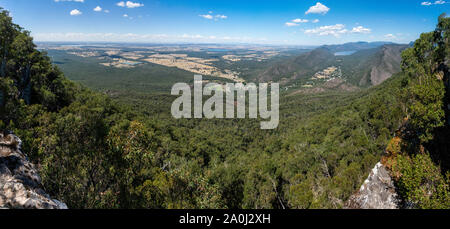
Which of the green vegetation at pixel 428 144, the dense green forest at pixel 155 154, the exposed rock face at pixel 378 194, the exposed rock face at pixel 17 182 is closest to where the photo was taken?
the exposed rock face at pixel 17 182

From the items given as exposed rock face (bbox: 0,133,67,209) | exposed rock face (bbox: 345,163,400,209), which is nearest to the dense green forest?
exposed rock face (bbox: 345,163,400,209)

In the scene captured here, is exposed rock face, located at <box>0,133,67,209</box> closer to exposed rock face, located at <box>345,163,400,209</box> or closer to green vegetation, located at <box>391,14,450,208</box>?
green vegetation, located at <box>391,14,450,208</box>

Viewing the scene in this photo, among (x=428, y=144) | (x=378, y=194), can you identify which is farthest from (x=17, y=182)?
(x=428, y=144)

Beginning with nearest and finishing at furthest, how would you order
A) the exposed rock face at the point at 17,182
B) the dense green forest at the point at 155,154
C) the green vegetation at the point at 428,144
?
the exposed rock face at the point at 17,182
the dense green forest at the point at 155,154
the green vegetation at the point at 428,144

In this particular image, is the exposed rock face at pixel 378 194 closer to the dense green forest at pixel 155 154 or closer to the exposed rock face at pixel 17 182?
the dense green forest at pixel 155 154

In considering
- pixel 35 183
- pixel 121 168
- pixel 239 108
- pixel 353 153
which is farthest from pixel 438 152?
pixel 239 108

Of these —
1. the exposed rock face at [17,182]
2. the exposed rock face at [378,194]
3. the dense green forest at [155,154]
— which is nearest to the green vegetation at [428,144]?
the dense green forest at [155,154]

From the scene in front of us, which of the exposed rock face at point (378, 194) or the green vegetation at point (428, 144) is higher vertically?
the green vegetation at point (428, 144)
